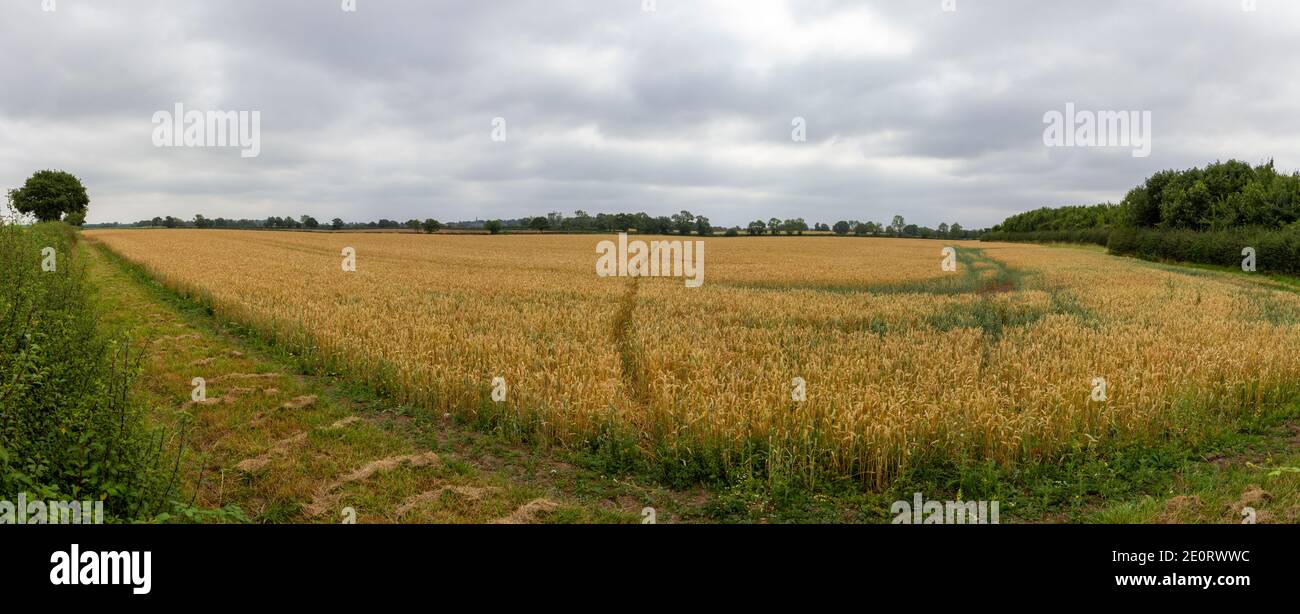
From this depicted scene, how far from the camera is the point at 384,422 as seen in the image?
32.3 ft

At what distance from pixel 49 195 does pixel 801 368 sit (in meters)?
139

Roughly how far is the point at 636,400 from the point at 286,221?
151 m

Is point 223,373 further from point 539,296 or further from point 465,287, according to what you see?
point 465,287

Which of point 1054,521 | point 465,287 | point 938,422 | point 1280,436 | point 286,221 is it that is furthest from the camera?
point 286,221

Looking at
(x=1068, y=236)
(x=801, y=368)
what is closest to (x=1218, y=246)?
(x=801, y=368)

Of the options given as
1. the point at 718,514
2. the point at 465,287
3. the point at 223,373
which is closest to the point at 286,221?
the point at 465,287

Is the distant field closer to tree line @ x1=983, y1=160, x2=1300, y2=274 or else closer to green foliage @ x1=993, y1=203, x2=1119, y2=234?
tree line @ x1=983, y1=160, x2=1300, y2=274

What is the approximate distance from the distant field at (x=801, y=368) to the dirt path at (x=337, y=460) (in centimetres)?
75

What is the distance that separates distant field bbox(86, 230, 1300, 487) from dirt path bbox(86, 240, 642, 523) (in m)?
0.75

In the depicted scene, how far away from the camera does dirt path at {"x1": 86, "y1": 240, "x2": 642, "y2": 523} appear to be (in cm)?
682

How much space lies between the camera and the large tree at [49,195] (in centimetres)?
9962

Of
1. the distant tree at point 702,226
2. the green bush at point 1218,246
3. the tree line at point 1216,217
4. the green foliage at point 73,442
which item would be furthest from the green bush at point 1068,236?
the green foliage at point 73,442

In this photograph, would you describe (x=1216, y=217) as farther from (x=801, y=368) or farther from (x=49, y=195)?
(x=49, y=195)

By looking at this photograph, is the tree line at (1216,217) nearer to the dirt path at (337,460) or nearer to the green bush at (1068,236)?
the green bush at (1068,236)
